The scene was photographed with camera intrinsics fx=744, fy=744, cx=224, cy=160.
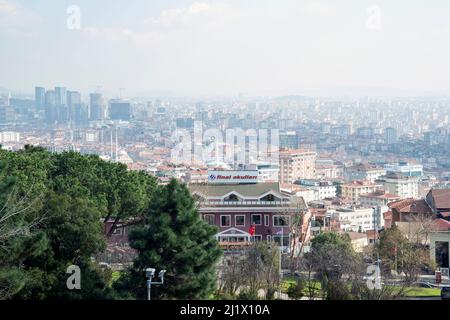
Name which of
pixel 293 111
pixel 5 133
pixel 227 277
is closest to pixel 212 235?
pixel 227 277

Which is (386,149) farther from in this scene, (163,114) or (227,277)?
(227,277)

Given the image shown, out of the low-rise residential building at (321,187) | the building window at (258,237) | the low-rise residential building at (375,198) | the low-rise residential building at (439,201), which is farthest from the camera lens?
the low-rise residential building at (321,187)

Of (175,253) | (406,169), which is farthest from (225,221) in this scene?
(406,169)

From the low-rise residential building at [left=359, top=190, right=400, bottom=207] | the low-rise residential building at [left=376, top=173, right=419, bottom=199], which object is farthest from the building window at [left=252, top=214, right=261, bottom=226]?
the low-rise residential building at [left=376, top=173, right=419, bottom=199]

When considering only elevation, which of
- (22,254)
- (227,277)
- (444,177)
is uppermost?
(22,254)

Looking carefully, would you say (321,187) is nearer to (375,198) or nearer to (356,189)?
(356,189)

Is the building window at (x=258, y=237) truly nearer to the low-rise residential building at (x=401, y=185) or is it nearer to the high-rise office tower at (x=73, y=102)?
the high-rise office tower at (x=73, y=102)

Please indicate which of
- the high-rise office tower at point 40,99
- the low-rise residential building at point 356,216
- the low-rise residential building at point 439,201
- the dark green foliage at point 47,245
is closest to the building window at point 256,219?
the low-rise residential building at point 439,201
